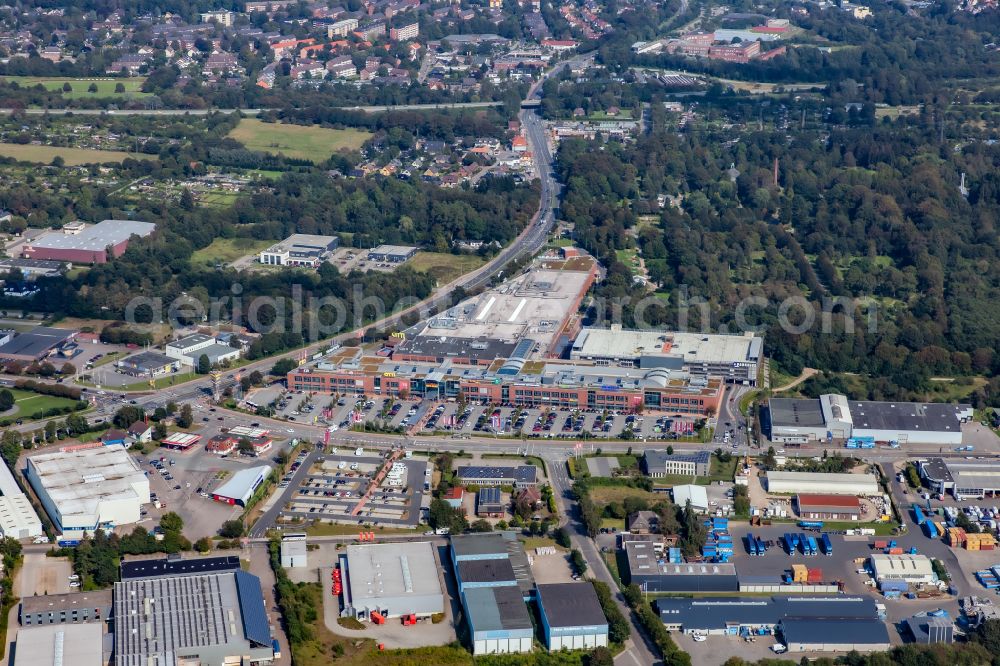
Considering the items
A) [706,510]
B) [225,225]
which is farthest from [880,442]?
[225,225]

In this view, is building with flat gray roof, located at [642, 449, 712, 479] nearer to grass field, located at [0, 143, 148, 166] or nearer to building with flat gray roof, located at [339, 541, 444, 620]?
building with flat gray roof, located at [339, 541, 444, 620]

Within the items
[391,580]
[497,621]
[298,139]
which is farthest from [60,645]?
[298,139]

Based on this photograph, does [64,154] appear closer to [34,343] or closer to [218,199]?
[218,199]

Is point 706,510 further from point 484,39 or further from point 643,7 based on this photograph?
point 643,7

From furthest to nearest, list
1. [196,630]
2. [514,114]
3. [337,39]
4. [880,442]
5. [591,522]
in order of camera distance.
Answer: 1. [337,39]
2. [514,114]
3. [880,442]
4. [591,522]
5. [196,630]

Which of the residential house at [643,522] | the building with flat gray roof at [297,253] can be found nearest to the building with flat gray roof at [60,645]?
the residential house at [643,522]

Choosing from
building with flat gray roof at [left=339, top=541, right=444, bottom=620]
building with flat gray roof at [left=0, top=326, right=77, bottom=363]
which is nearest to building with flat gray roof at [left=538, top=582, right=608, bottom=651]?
building with flat gray roof at [left=339, top=541, right=444, bottom=620]
